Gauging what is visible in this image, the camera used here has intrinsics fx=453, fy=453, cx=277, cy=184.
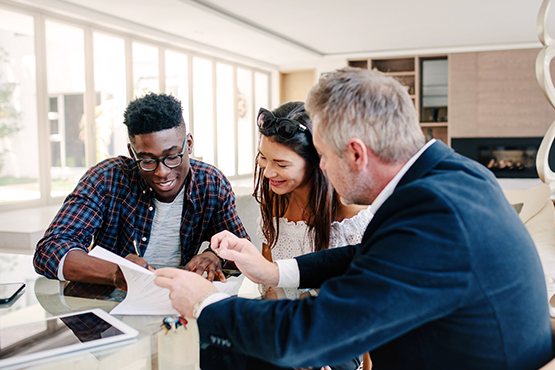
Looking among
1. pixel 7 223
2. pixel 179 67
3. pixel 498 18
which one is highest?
pixel 498 18

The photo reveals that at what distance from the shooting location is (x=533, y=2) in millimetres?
5477

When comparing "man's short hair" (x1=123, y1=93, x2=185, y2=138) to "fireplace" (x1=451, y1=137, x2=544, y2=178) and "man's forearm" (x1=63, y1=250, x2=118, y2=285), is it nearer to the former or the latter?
"man's forearm" (x1=63, y1=250, x2=118, y2=285)

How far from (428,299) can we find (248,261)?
0.57m

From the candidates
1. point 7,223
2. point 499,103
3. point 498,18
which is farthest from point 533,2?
point 7,223

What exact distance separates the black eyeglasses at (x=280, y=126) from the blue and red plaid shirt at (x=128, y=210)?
15.7 inches

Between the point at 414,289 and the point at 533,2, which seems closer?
the point at 414,289

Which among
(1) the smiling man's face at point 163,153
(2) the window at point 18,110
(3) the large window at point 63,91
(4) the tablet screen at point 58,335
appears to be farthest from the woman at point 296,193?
(2) the window at point 18,110

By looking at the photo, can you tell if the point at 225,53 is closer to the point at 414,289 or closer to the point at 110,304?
the point at 110,304

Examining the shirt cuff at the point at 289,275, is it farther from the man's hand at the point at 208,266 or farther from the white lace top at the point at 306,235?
the white lace top at the point at 306,235

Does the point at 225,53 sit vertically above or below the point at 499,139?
above

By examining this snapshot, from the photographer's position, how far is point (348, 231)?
5.69 feet

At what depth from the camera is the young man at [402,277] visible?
2.44 feet

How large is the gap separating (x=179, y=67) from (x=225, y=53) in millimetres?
1054

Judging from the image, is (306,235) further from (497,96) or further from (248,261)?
(497,96)
